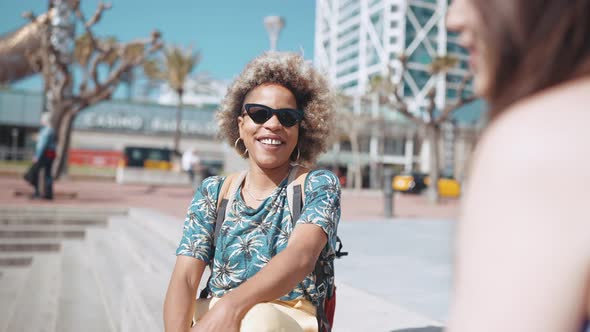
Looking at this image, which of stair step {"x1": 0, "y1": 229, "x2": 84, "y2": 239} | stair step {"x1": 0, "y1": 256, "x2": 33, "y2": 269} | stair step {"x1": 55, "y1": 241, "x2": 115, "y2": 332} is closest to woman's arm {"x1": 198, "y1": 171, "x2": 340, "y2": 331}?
stair step {"x1": 55, "y1": 241, "x2": 115, "y2": 332}

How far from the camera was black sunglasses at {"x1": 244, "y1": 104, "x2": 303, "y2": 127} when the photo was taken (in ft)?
6.46

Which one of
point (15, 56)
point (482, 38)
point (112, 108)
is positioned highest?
point (15, 56)

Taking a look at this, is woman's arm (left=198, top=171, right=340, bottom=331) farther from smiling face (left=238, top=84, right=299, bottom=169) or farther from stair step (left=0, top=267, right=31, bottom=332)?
stair step (left=0, top=267, right=31, bottom=332)

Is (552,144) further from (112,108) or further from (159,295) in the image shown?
(112,108)

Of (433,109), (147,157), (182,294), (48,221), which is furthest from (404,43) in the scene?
(182,294)

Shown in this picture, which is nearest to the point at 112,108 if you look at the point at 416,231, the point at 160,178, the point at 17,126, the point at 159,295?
the point at 17,126

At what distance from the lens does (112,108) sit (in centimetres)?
4047

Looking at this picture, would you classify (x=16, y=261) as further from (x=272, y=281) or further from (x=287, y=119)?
(x=272, y=281)

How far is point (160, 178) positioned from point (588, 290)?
2400cm

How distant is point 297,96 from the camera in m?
2.07

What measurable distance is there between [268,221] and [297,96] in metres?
0.57

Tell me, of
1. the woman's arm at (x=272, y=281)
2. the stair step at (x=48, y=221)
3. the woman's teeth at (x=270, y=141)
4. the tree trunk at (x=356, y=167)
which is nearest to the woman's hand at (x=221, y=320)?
the woman's arm at (x=272, y=281)

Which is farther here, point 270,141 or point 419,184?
point 419,184

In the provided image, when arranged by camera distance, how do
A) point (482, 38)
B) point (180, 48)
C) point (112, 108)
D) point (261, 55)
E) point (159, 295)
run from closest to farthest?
1. point (482, 38)
2. point (261, 55)
3. point (159, 295)
4. point (180, 48)
5. point (112, 108)
